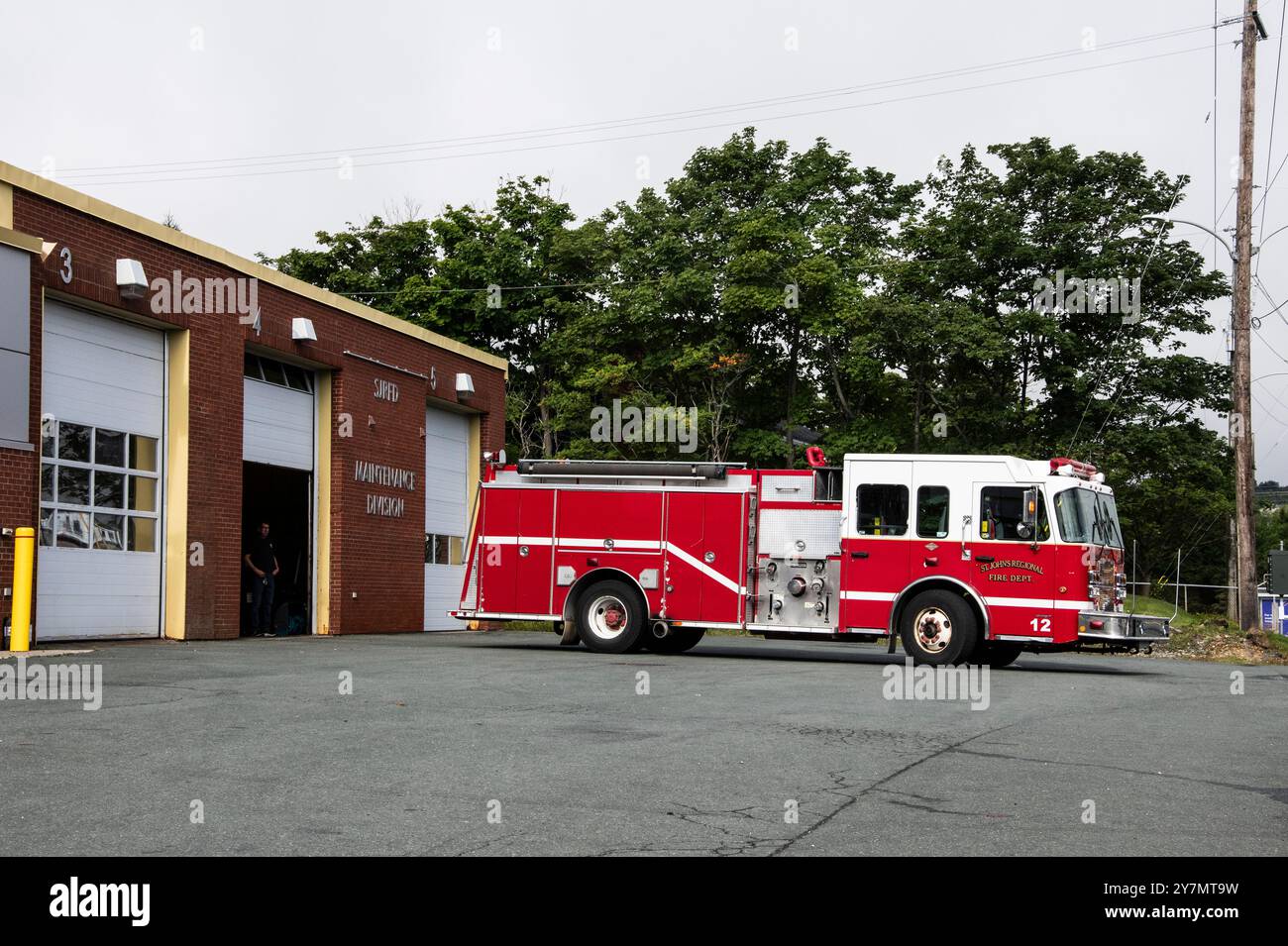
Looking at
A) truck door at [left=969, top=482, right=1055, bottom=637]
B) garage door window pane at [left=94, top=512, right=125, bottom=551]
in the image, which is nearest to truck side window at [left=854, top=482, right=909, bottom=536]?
truck door at [left=969, top=482, right=1055, bottom=637]

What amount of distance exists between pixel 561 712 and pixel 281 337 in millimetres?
13612

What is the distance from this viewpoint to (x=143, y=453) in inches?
774

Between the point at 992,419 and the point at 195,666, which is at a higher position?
the point at 992,419

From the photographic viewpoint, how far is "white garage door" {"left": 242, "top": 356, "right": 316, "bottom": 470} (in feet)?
73.9

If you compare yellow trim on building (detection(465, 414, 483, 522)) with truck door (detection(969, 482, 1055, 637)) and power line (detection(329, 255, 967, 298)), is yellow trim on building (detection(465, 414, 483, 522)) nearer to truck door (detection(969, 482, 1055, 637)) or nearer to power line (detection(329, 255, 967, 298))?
power line (detection(329, 255, 967, 298))

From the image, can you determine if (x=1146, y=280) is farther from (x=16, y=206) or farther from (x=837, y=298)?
(x=16, y=206)

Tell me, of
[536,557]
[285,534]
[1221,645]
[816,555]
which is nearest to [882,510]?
[816,555]

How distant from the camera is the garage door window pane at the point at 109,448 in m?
18.6

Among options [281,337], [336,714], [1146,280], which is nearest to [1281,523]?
[1146,280]

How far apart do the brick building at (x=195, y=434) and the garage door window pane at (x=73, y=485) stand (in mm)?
44

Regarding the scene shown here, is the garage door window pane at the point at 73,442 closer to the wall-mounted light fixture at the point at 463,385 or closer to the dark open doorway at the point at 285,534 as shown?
the dark open doorway at the point at 285,534

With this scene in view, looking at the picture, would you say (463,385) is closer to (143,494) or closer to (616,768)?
(143,494)

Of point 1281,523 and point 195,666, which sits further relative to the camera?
point 1281,523
